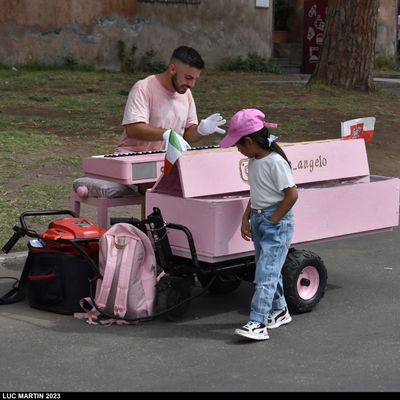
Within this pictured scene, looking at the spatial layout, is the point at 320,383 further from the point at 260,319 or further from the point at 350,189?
the point at 350,189

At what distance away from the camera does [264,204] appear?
5.79 meters

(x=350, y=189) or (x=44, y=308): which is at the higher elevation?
(x=350, y=189)

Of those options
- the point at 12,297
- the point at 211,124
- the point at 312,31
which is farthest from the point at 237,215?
the point at 312,31

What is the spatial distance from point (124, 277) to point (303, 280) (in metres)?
1.20

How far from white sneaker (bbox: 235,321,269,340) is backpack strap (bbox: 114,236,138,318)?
0.72 meters

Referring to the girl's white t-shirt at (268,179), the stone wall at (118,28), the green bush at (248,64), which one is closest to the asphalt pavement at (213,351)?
the girl's white t-shirt at (268,179)

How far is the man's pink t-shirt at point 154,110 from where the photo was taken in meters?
7.00

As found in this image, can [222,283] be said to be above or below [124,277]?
below

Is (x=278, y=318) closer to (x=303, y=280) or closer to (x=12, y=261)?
(x=303, y=280)

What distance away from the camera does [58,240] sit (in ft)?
20.2

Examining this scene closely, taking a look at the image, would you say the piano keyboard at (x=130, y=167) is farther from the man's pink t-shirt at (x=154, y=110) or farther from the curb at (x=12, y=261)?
the curb at (x=12, y=261)

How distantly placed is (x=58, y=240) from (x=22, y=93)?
1106 cm

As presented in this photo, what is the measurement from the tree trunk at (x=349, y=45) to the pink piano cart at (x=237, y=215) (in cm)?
1068
